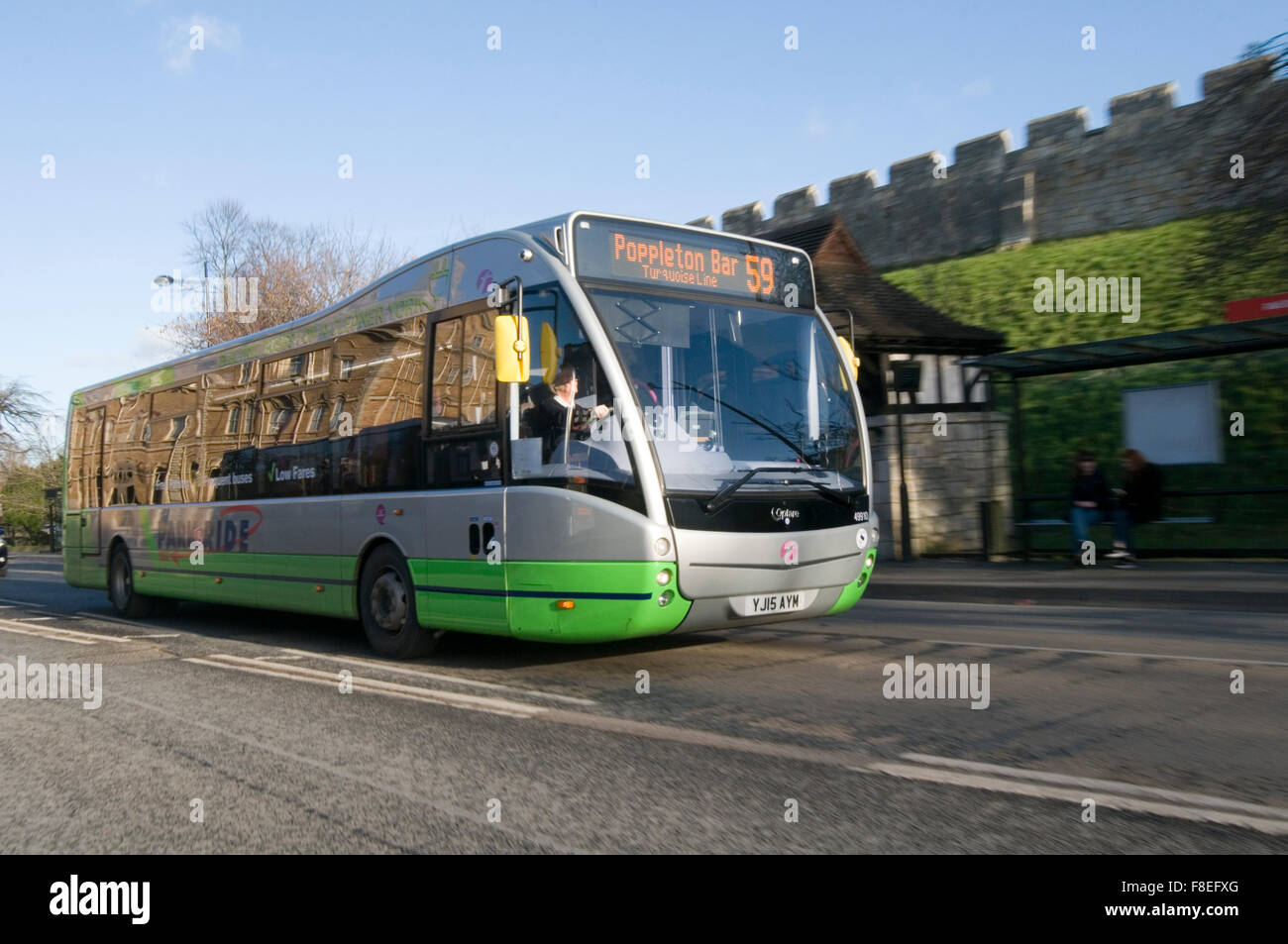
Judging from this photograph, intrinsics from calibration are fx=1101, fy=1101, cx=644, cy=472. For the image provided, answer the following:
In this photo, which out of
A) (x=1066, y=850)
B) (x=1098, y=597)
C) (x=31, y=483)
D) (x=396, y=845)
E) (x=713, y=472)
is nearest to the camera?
(x=1066, y=850)

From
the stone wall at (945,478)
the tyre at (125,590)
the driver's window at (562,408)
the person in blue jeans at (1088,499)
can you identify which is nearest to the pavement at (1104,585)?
the person in blue jeans at (1088,499)

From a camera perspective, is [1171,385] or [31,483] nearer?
[1171,385]

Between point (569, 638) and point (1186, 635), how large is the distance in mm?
5621

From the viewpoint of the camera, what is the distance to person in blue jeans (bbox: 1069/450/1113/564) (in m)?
16.1

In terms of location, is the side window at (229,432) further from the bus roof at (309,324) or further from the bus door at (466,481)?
the bus door at (466,481)

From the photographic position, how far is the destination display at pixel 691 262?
7.61 metres

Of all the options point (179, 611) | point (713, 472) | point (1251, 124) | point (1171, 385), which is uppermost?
point (1251, 124)

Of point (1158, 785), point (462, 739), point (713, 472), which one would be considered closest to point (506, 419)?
point (713, 472)

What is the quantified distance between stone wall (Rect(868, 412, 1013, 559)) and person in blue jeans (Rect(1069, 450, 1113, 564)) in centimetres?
311

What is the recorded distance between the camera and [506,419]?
7.71m

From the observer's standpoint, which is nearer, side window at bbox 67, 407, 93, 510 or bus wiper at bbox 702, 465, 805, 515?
bus wiper at bbox 702, 465, 805, 515

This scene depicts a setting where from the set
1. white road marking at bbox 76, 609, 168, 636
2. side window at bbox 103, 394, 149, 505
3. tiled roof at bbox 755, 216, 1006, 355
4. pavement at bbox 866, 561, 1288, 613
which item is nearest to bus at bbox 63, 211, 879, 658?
white road marking at bbox 76, 609, 168, 636

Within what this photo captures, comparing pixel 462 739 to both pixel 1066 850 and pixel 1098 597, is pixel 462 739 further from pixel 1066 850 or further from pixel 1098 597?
pixel 1098 597

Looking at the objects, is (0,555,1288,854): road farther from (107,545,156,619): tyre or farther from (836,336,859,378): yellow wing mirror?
(107,545,156,619): tyre
